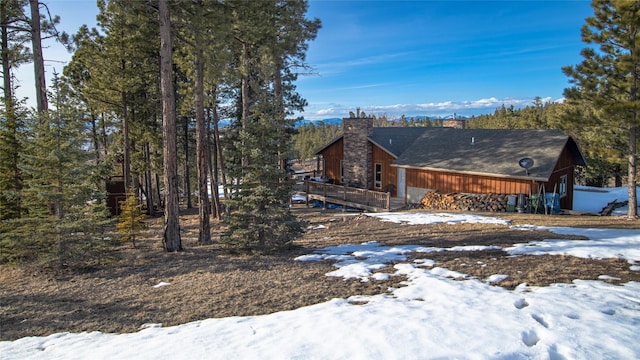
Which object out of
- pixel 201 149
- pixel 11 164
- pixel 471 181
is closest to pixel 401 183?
pixel 471 181

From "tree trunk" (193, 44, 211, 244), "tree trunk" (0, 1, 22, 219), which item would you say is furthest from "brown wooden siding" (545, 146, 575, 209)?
"tree trunk" (0, 1, 22, 219)

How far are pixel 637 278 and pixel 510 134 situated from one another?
14.7 metres

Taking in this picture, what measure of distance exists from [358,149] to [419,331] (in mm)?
18507

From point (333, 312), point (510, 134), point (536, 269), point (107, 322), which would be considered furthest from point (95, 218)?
point (510, 134)

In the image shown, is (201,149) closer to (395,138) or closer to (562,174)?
(395,138)

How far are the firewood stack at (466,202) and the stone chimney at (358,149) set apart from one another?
476 cm

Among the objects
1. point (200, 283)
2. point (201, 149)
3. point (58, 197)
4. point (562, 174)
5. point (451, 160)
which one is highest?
point (201, 149)

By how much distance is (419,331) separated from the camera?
4.39 m

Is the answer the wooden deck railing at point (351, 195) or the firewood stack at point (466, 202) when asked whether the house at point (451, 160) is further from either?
the wooden deck railing at point (351, 195)

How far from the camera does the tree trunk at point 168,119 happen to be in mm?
9203

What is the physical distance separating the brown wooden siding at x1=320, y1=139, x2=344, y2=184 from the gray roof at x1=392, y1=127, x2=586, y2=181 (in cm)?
442

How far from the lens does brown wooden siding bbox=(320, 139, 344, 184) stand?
24.1m

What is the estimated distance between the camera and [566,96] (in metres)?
15.0

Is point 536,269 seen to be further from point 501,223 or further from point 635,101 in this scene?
point 635,101
